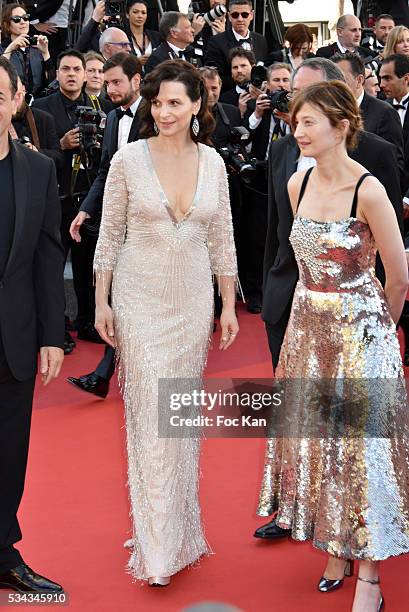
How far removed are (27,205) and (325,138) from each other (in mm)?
943

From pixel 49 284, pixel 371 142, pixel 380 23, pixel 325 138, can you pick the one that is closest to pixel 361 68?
pixel 371 142

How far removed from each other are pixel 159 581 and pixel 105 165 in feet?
Answer: 8.96

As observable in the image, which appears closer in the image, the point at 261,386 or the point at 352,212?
the point at 352,212

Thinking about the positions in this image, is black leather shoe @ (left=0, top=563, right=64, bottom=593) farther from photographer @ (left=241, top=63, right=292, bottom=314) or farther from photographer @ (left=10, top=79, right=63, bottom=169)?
photographer @ (left=241, top=63, right=292, bottom=314)

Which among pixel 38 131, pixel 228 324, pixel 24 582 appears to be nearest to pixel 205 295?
pixel 228 324

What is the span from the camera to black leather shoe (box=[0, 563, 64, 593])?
3488mm

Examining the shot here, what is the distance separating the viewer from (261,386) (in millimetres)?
6043

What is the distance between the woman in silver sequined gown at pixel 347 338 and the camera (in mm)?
3307

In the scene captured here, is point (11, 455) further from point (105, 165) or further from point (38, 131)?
point (38, 131)

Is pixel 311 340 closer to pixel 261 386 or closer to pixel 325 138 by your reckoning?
pixel 325 138

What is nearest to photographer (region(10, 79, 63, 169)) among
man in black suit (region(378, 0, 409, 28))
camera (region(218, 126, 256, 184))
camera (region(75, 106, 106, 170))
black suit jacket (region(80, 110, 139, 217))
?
camera (region(75, 106, 106, 170))

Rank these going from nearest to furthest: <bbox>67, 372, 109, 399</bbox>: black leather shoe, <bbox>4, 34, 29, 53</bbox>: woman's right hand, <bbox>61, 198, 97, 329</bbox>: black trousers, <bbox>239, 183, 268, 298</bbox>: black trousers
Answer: <bbox>67, 372, 109, 399</bbox>: black leather shoe → <bbox>61, 198, 97, 329</bbox>: black trousers → <bbox>4, 34, 29, 53</bbox>: woman's right hand → <bbox>239, 183, 268, 298</bbox>: black trousers

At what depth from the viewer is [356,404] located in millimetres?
3414

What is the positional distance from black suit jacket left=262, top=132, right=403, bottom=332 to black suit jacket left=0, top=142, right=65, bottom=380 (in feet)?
2.91
